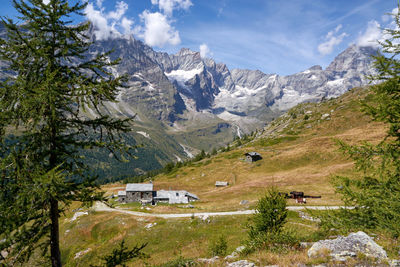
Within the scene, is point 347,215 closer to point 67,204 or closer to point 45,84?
point 67,204

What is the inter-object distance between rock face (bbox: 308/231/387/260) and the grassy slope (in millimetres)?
1101

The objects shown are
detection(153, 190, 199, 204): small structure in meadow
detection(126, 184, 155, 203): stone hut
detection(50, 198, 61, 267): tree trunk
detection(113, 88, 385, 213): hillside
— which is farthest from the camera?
detection(126, 184, 155, 203): stone hut

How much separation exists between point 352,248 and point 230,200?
51044 millimetres

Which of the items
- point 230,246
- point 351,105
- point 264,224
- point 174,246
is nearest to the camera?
point 264,224

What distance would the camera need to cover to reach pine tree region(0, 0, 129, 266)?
7020 millimetres

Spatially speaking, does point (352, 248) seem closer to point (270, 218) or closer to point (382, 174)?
point (382, 174)

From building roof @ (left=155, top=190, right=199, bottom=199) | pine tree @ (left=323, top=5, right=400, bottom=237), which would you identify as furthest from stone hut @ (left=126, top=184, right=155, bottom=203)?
pine tree @ (left=323, top=5, right=400, bottom=237)

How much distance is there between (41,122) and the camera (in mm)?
7852

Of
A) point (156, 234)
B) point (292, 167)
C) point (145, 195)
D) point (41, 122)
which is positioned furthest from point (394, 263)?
point (292, 167)

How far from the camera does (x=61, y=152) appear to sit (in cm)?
846

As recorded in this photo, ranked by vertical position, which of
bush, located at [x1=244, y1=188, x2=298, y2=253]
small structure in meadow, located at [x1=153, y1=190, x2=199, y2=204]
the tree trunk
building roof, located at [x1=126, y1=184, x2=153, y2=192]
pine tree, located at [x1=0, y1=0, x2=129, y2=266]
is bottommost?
small structure in meadow, located at [x1=153, y1=190, x2=199, y2=204]

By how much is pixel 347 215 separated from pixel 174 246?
24298 millimetres

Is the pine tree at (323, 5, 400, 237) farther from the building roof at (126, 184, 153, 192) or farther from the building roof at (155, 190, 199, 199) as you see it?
the building roof at (126, 184, 153, 192)

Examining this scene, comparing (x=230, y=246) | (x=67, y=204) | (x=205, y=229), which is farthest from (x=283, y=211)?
(x=205, y=229)
